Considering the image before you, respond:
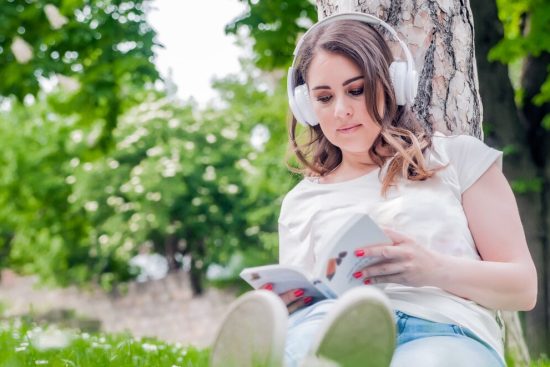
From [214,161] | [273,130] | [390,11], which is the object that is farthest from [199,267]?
[390,11]

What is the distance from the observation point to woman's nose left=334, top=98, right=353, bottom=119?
2.49m

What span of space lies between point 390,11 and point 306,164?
77cm

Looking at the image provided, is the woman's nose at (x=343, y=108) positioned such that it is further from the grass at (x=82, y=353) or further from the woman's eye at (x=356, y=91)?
the grass at (x=82, y=353)

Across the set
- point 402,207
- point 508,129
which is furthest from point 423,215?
point 508,129

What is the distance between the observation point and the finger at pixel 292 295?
230 cm

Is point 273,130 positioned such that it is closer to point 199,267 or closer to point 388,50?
point 199,267

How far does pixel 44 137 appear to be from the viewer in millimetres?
19406

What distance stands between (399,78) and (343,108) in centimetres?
21

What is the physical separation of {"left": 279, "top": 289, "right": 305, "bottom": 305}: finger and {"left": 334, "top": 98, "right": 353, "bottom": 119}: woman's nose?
0.58 metres

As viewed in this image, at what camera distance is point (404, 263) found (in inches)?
87.1

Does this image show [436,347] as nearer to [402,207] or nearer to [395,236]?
[395,236]

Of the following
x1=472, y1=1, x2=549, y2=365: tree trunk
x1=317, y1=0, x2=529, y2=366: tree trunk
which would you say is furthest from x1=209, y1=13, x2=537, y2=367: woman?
x1=472, y1=1, x2=549, y2=365: tree trunk

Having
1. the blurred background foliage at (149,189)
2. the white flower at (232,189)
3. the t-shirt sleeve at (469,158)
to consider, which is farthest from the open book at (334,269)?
the white flower at (232,189)

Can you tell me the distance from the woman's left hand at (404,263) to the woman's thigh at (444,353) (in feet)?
0.60
